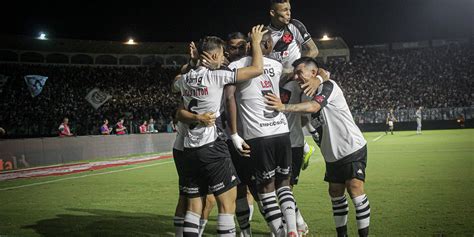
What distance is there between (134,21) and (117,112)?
11.3m

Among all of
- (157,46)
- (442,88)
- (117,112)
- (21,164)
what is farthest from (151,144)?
(442,88)

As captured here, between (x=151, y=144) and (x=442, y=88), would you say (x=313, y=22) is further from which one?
(x=151, y=144)

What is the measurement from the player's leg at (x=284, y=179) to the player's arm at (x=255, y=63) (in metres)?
0.86

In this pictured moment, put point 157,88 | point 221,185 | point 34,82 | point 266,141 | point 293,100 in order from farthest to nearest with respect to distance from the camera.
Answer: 1. point 157,88
2. point 34,82
3. point 293,100
4. point 266,141
5. point 221,185

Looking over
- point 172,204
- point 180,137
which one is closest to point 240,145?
point 180,137

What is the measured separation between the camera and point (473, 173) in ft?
35.3

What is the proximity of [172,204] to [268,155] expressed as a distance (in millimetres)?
4117

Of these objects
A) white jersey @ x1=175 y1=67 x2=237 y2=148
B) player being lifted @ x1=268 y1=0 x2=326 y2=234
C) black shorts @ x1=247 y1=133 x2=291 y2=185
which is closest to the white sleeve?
white jersey @ x1=175 y1=67 x2=237 y2=148

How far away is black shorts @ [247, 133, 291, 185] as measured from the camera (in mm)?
4969

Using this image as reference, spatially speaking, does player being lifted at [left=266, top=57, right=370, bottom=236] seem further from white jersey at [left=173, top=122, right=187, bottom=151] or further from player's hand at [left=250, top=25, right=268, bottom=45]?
white jersey at [left=173, top=122, right=187, bottom=151]

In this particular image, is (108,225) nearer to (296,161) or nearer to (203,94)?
(296,161)

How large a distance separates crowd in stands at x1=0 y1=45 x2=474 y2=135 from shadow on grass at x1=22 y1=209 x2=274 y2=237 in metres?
24.2

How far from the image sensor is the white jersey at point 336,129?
17.1 ft

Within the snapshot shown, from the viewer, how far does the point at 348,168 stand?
16.9ft
